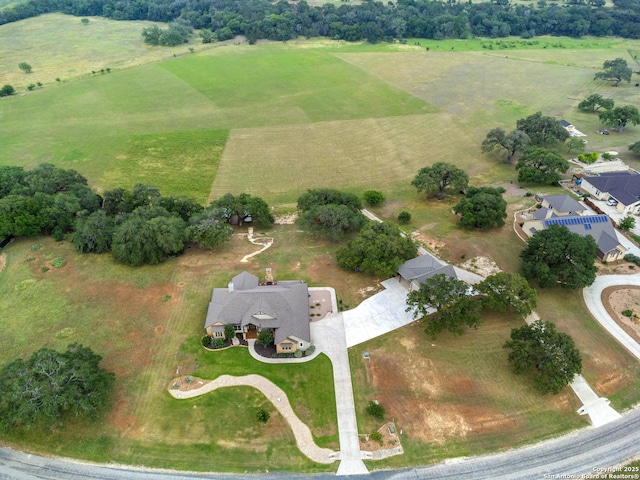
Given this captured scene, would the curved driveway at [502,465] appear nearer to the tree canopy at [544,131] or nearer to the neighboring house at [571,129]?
the tree canopy at [544,131]

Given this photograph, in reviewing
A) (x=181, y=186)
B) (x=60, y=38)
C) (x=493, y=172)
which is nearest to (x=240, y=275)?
(x=181, y=186)

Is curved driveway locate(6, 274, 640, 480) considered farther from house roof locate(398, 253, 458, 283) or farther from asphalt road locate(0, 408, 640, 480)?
house roof locate(398, 253, 458, 283)

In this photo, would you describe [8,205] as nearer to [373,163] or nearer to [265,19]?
[373,163]

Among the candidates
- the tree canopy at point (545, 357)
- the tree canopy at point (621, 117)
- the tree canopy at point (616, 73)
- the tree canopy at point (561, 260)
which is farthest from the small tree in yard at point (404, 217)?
the tree canopy at point (616, 73)

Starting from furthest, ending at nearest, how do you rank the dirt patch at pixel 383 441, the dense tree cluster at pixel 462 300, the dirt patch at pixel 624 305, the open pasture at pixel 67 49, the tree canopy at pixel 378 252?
the open pasture at pixel 67 49 < the tree canopy at pixel 378 252 < the dirt patch at pixel 624 305 < the dense tree cluster at pixel 462 300 < the dirt patch at pixel 383 441

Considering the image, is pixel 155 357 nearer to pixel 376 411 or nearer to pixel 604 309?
pixel 376 411

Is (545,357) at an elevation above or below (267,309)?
below

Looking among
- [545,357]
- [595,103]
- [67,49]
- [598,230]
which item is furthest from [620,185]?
[67,49]
